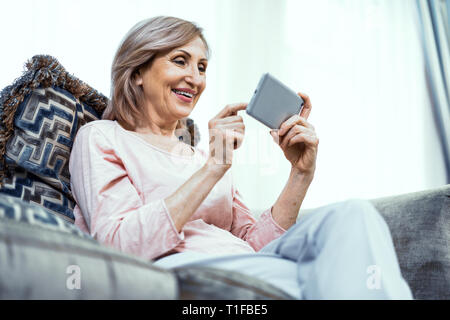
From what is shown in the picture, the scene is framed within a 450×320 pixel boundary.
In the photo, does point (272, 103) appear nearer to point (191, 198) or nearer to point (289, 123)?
point (289, 123)

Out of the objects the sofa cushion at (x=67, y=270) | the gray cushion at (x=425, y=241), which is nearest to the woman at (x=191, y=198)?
the sofa cushion at (x=67, y=270)

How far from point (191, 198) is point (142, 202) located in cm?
16

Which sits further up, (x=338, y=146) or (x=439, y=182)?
(x=338, y=146)

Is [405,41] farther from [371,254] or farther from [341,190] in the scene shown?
[371,254]

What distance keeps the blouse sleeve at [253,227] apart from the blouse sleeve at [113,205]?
300 millimetres

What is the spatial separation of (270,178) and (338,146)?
18.3 inches

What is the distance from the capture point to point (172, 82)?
113 centimetres

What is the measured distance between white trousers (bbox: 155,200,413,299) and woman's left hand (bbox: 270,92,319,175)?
37cm

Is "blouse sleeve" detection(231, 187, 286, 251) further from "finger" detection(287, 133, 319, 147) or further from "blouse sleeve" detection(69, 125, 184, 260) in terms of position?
"blouse sleeve" detection(69, 125, 184, 260)

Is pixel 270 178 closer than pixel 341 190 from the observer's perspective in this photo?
Yes
